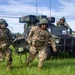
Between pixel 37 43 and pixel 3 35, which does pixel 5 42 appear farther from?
pixel 37 43

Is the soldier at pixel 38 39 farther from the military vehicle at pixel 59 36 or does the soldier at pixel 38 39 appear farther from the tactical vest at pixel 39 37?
the military vehicle at pixel 59 36

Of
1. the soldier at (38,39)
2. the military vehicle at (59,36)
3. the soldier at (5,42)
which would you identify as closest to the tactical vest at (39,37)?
the soldier at (38,39)

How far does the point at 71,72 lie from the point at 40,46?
1487 mm

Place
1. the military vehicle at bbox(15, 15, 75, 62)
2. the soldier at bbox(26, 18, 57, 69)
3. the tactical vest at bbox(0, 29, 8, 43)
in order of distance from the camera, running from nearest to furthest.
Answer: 1. the tactical vest at bbox(0, 29, 8, 43)
2. the soldier at bbox(26, 18, 57, 69)
3. the military vehicle at bbox(15, 15, 75, 62)

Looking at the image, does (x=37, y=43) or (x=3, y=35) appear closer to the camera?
(x=3, y=35)

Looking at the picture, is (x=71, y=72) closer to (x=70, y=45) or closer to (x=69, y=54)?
(x=70, y=45)

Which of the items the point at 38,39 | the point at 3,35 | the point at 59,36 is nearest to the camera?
the point at 3,35

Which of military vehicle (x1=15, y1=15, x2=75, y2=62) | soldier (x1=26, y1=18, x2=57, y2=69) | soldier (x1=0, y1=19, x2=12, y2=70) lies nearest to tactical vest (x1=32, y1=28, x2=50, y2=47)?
soldier (x1=26, y1=18, x2=57, y2=69)

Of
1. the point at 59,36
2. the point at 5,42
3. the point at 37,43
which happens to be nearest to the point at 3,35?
the point at 5,42

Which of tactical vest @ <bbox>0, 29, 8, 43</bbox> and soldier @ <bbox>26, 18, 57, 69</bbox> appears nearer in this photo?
tactical vest @ <bbox>0, 29, 8, 43</bbox>

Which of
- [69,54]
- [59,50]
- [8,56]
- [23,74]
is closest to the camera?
[23,74]

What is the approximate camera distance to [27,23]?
47.7 feet

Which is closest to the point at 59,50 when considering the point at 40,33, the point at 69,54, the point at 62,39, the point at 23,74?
the point at 62,39

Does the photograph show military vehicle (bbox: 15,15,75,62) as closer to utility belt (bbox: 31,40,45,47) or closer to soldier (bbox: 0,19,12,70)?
utility belt (bbox: 31,40,45,47)
